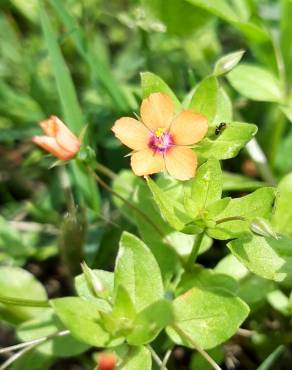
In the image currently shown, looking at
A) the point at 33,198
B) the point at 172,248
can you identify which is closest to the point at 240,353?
the point at 172,248

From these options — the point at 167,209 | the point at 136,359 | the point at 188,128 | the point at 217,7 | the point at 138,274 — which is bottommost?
the point at 136,359

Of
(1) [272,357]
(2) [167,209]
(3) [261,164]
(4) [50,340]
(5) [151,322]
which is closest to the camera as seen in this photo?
(5) [151,322]

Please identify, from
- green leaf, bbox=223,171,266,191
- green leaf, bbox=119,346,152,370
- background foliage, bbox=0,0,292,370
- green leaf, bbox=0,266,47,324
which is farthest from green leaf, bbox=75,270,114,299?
green leaf, bbox=223,171,266,191

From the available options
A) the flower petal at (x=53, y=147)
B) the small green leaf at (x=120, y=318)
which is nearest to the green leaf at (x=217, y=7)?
the flower petal at (x=53, y=147)

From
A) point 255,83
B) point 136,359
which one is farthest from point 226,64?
point 136,359

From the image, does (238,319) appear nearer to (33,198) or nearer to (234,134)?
(234,134)

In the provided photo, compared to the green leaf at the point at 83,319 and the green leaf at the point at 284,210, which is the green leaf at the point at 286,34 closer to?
the green leaf at the point at 284,210

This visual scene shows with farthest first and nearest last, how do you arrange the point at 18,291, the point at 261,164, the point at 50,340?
the point at 261,164
the point at 18,291
the point at 50,340

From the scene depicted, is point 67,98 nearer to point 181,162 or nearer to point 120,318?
point 181,162
